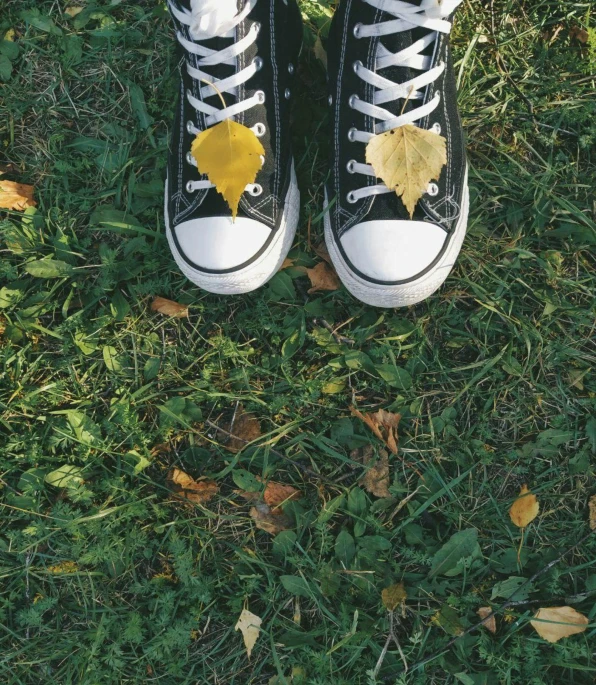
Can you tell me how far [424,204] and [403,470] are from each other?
3.25 feet

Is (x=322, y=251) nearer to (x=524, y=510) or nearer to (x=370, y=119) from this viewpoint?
(x=370, y=119)

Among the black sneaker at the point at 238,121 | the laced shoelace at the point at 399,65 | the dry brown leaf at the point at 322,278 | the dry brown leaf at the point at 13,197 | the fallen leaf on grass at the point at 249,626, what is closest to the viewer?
the laced shoelace at the point at 399,65

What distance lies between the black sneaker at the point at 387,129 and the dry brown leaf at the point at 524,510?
86 cm

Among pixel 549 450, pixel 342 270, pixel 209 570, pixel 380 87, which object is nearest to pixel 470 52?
pixel 380 87

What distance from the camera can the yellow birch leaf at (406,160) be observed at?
1.99m

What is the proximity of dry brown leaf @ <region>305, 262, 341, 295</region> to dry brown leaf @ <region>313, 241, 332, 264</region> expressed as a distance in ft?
0.07

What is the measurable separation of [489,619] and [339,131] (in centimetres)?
Answer: 184

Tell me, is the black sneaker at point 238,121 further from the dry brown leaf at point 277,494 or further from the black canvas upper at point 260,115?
the dry brown leaf at point 277,494

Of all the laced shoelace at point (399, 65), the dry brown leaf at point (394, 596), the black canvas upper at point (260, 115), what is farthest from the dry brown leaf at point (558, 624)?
the black canvas upper at point (260, 115)

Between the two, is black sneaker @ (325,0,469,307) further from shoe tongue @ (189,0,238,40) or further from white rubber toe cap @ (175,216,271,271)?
shoe tongue @ (189,0,238,40)

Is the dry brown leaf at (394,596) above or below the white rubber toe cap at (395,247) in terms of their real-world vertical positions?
below

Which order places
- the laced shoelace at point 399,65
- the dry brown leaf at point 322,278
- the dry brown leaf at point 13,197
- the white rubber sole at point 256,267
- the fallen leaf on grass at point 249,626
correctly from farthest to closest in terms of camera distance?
1. the dry brown leaf at point 13,197
2. the dry brown leaf at point 322,278
3. the fallen leaf on grass at point 249,626
4. the white rubber sole at point 256,267
5. the laced shoelace at point 399,65

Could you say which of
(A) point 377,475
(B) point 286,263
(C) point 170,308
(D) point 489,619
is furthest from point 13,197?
(D) point 489,619

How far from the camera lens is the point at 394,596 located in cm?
218
